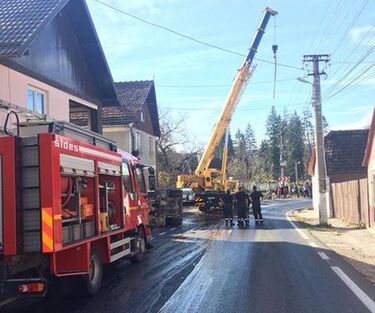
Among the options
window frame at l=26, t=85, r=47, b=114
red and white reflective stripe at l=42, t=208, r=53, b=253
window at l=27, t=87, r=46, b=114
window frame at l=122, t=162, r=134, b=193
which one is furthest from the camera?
window at l=27, t=87, r=46, b=114

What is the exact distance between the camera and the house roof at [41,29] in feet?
48.3

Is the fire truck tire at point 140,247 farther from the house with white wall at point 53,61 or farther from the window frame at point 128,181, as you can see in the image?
the house with white wall at point 53,61

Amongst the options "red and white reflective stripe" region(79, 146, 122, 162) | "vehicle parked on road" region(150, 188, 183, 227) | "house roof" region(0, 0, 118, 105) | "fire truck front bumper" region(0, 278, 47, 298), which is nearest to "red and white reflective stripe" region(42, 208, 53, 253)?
"fire truck front bumper" region(0, 278, 47, 298)

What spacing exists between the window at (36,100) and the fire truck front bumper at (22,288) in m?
9.39

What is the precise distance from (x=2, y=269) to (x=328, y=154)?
3581 centimetres

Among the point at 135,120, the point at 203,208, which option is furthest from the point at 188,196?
the point at 135,120

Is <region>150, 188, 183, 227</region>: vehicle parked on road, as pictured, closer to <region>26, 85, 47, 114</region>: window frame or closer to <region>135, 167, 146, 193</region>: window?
<region>26, 85, 47, 114</region>: window frame

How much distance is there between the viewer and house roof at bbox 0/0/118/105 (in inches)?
579

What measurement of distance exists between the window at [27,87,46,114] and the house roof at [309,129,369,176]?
26710 millimetres

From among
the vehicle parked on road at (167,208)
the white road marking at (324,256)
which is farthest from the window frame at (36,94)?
the white road marking at (324,256)

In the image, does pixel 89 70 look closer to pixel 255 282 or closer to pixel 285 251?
pixel 285 251

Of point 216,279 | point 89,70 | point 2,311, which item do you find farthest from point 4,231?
point 89,70

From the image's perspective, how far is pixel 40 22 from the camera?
16.1 metres

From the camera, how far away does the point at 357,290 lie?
959cm
